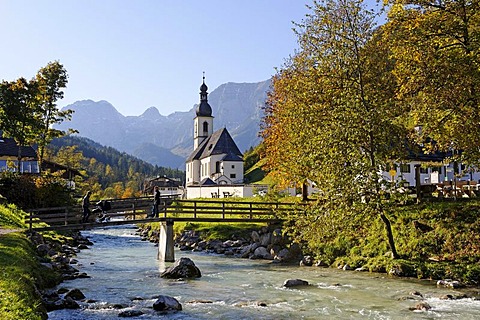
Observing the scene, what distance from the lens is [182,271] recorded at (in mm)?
23734

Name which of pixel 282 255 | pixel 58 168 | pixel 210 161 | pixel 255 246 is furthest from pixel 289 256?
pixel 210 161

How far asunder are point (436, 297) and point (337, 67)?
12.5m

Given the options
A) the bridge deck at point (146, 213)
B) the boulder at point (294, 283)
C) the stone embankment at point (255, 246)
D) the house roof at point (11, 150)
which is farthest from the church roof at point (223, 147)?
the boulder at point (294, 283)

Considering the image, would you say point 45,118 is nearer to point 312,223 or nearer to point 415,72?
point 312,223

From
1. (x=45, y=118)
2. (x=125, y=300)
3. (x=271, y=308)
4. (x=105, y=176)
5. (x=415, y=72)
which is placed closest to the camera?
(x=271, y=308)

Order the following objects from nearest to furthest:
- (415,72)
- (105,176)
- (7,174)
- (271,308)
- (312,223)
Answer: (271,308), (415,72), (312,223), (7,174), (105,176)

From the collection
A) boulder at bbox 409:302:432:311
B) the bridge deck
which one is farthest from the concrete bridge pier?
boulder at bbox 409:302:432:311

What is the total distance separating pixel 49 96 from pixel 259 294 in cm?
4078

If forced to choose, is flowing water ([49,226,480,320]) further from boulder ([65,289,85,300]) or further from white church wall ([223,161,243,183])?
white church wall ([223,161,243,183])

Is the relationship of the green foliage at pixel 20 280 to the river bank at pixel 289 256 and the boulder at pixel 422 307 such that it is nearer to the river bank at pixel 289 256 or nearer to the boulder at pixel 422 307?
the boulder at pixel 422 307

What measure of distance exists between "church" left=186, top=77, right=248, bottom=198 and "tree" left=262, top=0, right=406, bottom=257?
43.0 m

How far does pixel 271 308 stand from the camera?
17047 mm

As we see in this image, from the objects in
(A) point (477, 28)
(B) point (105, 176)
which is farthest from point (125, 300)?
(B) point (105, 176)

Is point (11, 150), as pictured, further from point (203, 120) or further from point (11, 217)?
point (203, 120)
